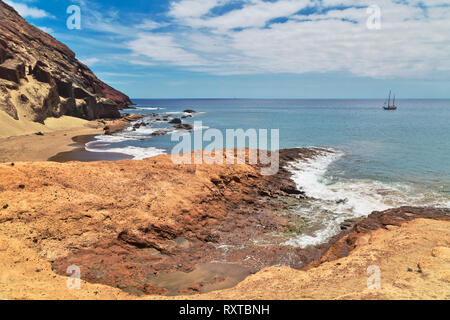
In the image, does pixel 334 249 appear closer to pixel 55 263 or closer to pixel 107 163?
pixel 55 263

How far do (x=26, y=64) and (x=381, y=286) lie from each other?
4905cm

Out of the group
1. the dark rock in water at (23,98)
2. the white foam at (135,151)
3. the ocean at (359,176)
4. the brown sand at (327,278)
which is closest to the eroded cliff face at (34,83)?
the dark rock in water at (23,98)

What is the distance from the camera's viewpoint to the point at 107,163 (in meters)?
13.1

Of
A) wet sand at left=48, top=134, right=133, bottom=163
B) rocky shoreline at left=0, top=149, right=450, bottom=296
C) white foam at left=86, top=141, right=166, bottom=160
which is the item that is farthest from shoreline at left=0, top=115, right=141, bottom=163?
rocky shoreline at left=0, top=149, right=450, bottom=296

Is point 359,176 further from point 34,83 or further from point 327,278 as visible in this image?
point 34,83

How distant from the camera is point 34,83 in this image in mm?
37031

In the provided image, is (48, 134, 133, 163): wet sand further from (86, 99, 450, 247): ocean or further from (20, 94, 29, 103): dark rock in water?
(20, 94, 29, 103): dark rock in water

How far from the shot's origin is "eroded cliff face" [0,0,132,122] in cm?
3272

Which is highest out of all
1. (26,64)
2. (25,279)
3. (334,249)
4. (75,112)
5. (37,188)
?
(26,64)

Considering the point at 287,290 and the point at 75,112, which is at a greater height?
the point at 75,112

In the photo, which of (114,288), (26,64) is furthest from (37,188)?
(26,64)

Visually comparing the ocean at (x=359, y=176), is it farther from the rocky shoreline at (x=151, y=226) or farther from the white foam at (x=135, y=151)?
the rocky shoreline at (x=151, y=226)

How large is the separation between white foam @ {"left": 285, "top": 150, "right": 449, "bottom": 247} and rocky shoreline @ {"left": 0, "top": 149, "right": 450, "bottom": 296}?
61 centimetres
